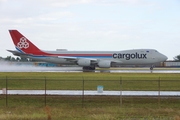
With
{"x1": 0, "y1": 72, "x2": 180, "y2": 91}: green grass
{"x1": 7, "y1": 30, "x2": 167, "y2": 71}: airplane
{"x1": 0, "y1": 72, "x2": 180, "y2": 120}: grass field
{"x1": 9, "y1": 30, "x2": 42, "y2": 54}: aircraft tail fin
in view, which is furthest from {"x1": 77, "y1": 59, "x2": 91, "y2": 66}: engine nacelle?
{"x1": 0, "y1": 72, "x2": 180, "y2": 120}: grass field

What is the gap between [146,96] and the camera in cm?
2480

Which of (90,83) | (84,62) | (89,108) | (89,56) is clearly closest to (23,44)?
(89,56)

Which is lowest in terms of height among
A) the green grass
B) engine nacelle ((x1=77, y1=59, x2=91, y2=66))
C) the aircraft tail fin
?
the green grass

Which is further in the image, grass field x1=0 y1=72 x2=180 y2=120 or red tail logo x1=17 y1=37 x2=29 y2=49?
red tail logo x1=17 y1=37 x2=29 y2=49

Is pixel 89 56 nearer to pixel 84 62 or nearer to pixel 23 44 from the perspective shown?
pixel 84 62

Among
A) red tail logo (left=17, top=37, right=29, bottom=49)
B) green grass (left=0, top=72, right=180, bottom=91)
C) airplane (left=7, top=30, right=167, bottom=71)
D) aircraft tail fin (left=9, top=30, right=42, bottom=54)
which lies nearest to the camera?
green grass (left=0, top=72, right=180, bottom=91)

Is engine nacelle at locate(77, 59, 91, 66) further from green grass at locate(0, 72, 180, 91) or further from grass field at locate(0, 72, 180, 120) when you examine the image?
grass field at locate(0, 72, 180, 120)

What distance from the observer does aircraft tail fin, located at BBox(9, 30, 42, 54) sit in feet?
218

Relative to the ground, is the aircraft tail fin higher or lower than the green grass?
higher

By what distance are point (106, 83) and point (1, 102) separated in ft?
47.9

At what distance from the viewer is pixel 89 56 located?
65062 millimetres

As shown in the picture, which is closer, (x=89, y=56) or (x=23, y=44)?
(x=89, y=56)

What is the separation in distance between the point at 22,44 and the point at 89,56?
12355mm

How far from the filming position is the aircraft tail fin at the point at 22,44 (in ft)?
218
